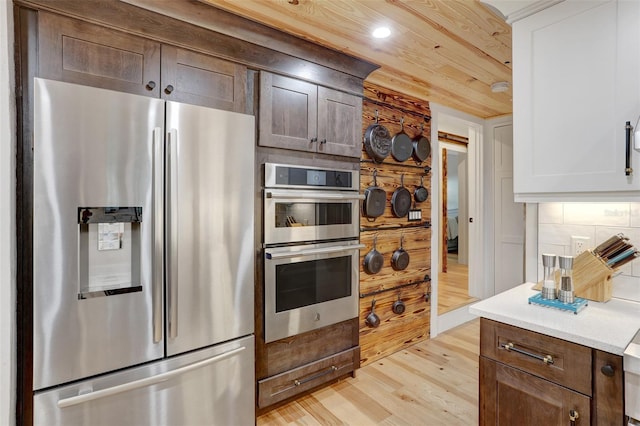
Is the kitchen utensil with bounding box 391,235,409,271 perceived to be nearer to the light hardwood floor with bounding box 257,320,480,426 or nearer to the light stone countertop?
the light hardwood floor with bounding box 257,320,480,426

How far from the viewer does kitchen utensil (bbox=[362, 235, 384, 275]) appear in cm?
258

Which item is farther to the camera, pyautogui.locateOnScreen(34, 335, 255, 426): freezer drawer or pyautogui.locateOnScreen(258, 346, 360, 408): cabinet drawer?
pyautogui.locateOnScreen(258, 346, 360, 408): cabinet drawer

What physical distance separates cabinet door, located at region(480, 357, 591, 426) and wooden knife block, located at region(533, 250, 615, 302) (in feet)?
1.75

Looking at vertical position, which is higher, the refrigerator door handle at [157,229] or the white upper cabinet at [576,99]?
the white upper cabinet at [576,99]

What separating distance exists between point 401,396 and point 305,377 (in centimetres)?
69

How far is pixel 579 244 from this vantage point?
5.47 feet

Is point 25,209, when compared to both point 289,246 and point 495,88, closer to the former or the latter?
point 289,246

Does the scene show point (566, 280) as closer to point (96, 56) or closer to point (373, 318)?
point (373, 318)

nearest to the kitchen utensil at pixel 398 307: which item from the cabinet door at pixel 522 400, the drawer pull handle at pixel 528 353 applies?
the cabinet door at pixel 522 400

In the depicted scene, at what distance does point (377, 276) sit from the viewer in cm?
268

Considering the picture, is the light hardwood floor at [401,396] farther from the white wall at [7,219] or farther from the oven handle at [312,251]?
the white wall at [7,219]

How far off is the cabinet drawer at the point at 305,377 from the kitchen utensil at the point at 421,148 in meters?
1.71

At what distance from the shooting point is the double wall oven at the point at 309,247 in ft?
6.40

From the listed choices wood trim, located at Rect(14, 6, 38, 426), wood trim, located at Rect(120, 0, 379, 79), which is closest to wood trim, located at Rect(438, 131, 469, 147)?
wood trim, located at Rect(120, 0, 379, 79)
